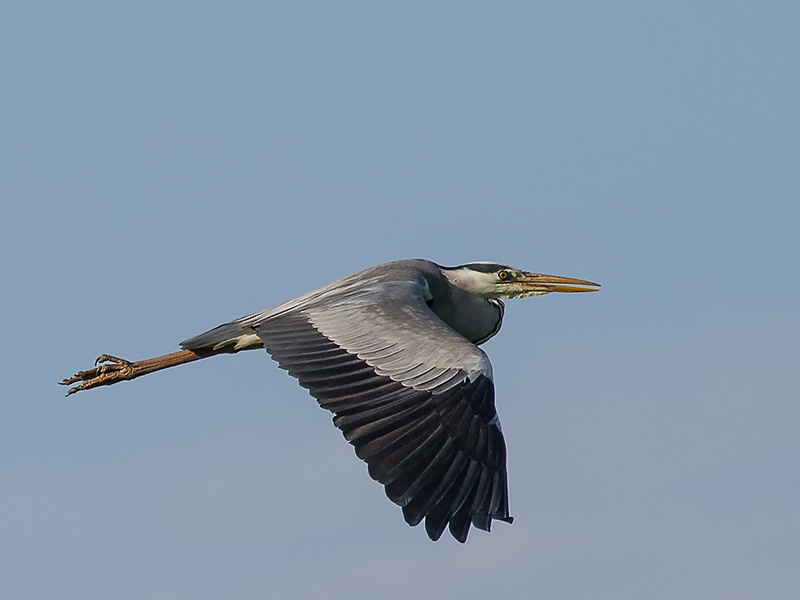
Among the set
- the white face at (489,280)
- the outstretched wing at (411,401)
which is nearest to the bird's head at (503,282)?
the white face at (489,280)

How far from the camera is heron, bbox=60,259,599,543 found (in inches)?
272

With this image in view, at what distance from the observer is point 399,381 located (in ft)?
24.8

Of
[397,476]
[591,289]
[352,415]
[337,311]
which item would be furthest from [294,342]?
[591,289]

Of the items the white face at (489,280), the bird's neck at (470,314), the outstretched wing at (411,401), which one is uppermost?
the white face at (489,280)

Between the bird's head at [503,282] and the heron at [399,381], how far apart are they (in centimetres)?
58

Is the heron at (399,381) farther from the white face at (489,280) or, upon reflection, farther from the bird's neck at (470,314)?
the white face at (489,280)

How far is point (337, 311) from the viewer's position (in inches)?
342

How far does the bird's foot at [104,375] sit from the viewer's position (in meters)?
10.0

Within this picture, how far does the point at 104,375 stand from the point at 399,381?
327cm

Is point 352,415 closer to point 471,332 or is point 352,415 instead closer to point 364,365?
point 364,365

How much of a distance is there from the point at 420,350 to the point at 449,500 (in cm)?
124

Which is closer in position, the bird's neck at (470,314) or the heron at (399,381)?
the heron at (399,381)

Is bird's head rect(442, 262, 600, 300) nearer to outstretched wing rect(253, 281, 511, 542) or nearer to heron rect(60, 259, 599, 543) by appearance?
heron rect(60, 259, 599, 543)

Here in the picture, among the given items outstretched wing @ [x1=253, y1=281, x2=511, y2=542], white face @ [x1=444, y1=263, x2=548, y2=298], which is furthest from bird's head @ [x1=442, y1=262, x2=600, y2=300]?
outstretched wing @ [x1=253, y1=281, x2=511, y2=542]
